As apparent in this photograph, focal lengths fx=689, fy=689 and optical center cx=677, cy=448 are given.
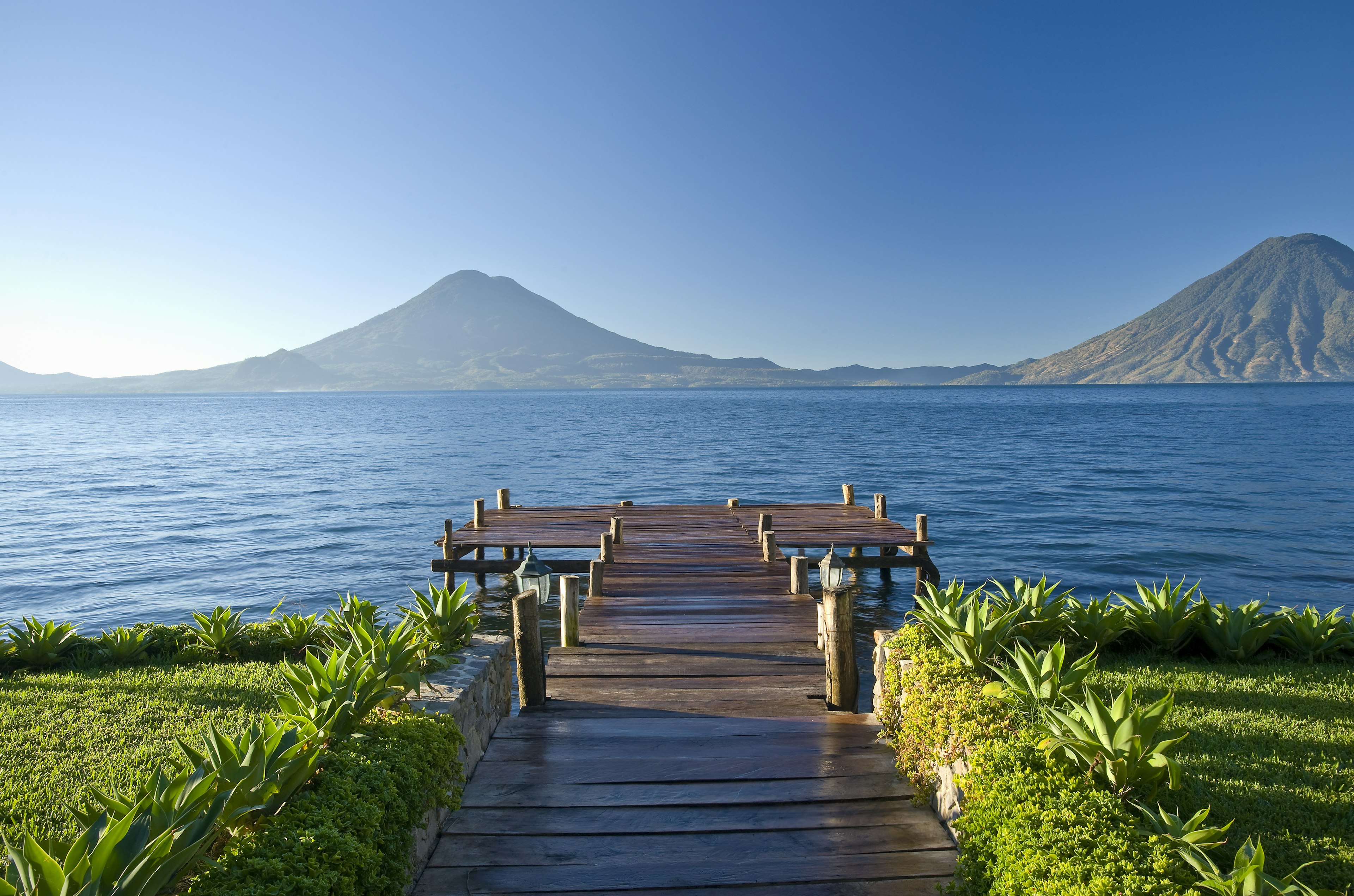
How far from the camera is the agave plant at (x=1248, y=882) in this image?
3.16m

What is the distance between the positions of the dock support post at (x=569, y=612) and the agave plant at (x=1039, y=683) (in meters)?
5.12

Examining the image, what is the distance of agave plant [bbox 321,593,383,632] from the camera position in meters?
6.86

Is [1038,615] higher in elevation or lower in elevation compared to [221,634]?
higher

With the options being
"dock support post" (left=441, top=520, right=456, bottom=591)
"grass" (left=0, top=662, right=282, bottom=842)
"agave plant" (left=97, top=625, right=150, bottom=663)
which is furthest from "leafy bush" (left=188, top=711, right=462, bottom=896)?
"dock support post" (left=441, top=520, right=456, bottom=591)

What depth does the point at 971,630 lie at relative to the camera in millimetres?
5922

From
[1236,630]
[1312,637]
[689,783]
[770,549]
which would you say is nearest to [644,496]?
[770,549]

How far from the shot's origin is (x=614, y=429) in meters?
81.9

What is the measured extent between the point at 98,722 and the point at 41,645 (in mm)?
3076

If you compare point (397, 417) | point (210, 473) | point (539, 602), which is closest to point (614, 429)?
point (210, 473)

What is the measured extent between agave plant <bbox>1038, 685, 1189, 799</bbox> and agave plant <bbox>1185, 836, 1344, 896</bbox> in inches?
23.7

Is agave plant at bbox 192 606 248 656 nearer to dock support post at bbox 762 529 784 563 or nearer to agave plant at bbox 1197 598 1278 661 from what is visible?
dock support post at bbox 762 529 784 563

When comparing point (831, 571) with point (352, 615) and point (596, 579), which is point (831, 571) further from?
point (352, 615)

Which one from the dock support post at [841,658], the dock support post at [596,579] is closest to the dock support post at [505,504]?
the dock support post at [596,579]

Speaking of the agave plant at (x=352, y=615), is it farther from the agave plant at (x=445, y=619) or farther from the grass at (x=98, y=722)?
the grass at (x=98, y=722)
